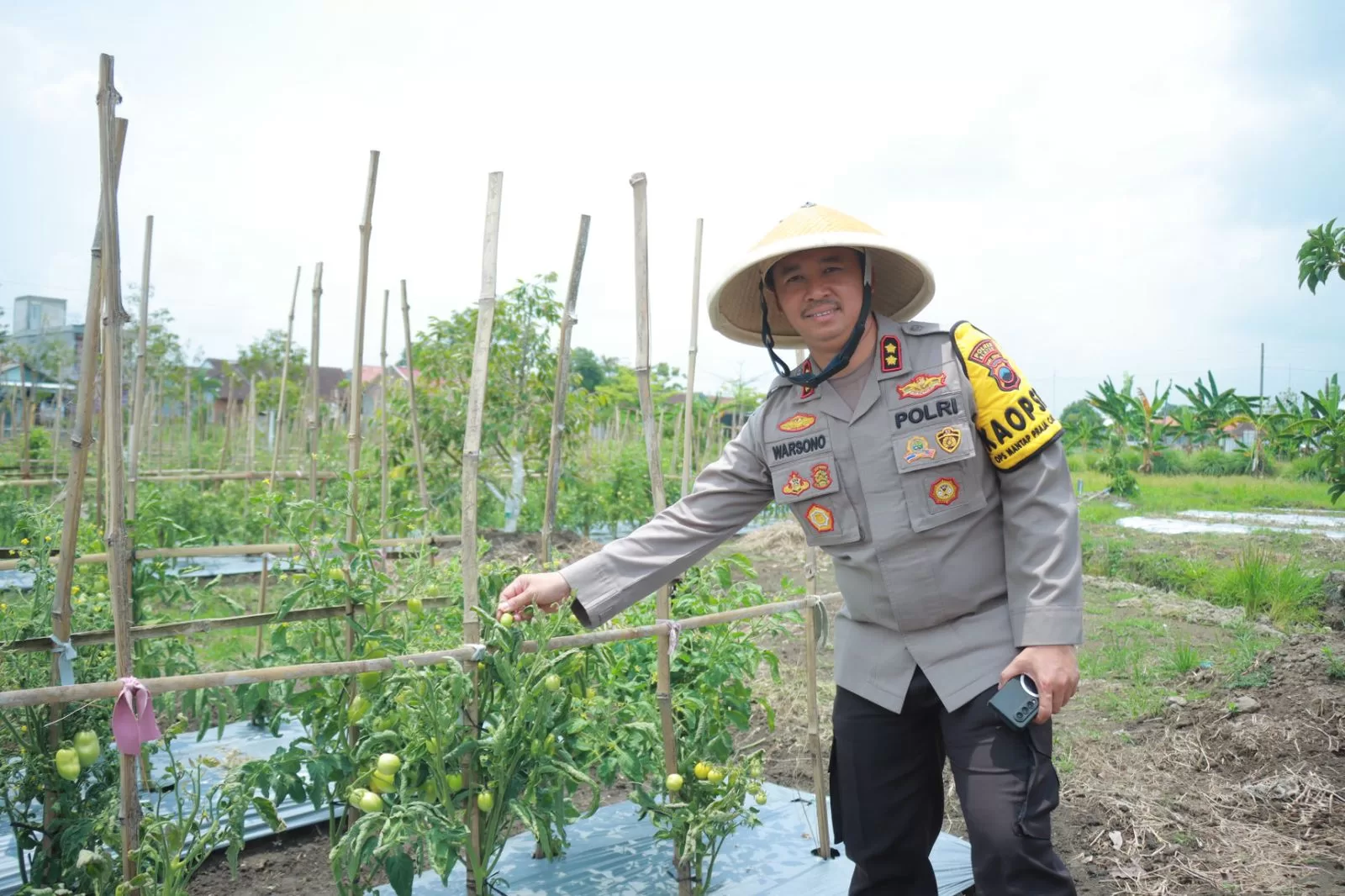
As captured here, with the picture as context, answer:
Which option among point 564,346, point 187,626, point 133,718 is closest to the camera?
point 133,718

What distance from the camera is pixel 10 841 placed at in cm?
266

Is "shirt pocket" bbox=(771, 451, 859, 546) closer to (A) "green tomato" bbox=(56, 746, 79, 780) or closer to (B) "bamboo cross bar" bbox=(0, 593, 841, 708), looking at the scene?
(B) "bamboo cross bar" bbox=(0, 593, 841, 708)

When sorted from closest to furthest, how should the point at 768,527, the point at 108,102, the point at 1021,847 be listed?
the point at 1021,847
the point at 108,102
the point at 768,527

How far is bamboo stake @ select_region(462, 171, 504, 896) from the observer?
1819 mm

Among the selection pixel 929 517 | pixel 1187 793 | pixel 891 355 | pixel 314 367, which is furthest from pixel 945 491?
pixel 314 367

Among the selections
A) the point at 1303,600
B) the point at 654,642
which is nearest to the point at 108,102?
the point at 654,642

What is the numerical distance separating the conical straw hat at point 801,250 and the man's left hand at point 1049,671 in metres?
0.83

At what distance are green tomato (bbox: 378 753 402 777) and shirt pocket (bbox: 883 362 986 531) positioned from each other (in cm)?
106

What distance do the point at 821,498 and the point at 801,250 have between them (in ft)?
1.68

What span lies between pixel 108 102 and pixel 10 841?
219 cm

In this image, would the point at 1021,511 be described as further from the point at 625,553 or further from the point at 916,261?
the point at 625,553

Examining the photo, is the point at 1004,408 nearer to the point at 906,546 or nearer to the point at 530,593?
the point at 906,546

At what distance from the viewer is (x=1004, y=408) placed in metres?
1.70

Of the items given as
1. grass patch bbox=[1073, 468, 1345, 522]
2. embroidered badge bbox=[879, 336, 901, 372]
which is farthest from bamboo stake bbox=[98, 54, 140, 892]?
grass patch bbox=[1073, 468, 1345, 522]
